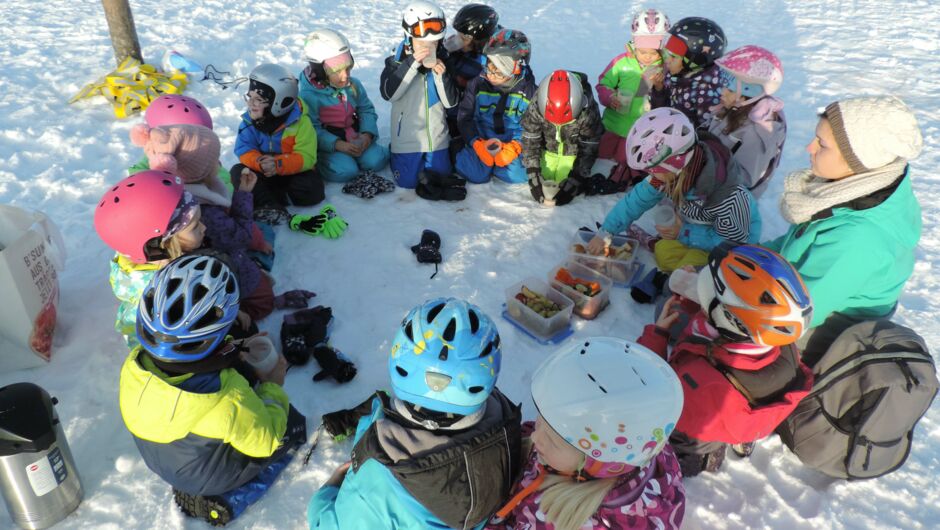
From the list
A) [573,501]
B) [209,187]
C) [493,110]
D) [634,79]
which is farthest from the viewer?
[634,79]

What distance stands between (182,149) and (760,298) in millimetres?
3664

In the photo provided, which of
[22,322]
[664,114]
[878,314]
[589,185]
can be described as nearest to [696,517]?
[878,314]

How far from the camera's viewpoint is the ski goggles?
564cm

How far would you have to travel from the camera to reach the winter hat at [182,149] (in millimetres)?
3943

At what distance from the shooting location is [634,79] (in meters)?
6.48

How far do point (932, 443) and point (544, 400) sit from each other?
3128 millimetres

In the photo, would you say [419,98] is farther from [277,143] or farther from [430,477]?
[430,477]

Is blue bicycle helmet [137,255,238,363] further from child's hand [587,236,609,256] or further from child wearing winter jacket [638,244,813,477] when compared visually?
child's hand [587,236,609,256]

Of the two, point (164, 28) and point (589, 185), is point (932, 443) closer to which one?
point (589, 185)

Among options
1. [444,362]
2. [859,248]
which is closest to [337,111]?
[444,362]

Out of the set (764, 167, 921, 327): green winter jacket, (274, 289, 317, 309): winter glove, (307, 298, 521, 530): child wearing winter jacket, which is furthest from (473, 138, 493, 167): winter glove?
(307, 298, 521, 530): child wearing winter jacket

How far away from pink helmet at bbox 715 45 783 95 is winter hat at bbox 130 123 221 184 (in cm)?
417

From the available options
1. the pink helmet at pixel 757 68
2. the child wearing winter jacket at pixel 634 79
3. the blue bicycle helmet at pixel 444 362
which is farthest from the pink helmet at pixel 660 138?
the blue bicycle helmet at pixel 444 362

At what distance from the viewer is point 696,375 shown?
3020 mm
